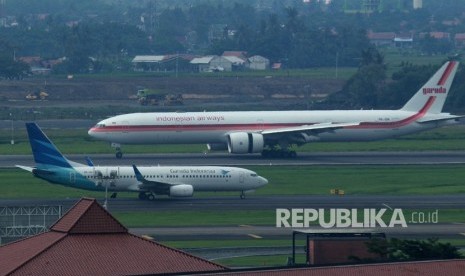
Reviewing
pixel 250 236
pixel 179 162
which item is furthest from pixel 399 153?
pixel 250 236

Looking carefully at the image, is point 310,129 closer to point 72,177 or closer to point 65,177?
point 72,177

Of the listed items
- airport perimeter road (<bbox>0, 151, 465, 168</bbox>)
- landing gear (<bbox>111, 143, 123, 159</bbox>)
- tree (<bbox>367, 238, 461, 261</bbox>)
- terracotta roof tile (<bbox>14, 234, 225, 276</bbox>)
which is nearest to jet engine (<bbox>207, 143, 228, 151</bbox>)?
airport perimeter road (<bbox>0, 151, 465, 168</bbox>)

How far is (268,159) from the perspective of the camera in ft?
432

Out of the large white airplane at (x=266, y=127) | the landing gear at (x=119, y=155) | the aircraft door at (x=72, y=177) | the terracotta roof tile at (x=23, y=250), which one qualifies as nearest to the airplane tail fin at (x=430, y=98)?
the large white airplane at (x=266, y=127)

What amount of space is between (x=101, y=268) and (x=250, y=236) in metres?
28.9

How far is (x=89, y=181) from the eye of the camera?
101438 millimetres

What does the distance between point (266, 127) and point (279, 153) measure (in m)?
2.96

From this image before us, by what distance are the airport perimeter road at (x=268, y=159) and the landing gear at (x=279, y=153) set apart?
A: 0.75 meters

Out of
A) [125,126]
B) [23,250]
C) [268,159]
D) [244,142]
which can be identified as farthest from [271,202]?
[23,250]

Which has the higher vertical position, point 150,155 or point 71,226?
point 71,226

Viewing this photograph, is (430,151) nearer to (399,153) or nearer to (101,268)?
(399,153)

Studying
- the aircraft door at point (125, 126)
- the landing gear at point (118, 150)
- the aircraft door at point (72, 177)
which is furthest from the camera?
the aircraft door at point (125, 126)

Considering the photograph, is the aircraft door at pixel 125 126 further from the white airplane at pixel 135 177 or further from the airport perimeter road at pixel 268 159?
the white airplane at pixel 135 177

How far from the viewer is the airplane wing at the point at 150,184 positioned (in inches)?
3979
